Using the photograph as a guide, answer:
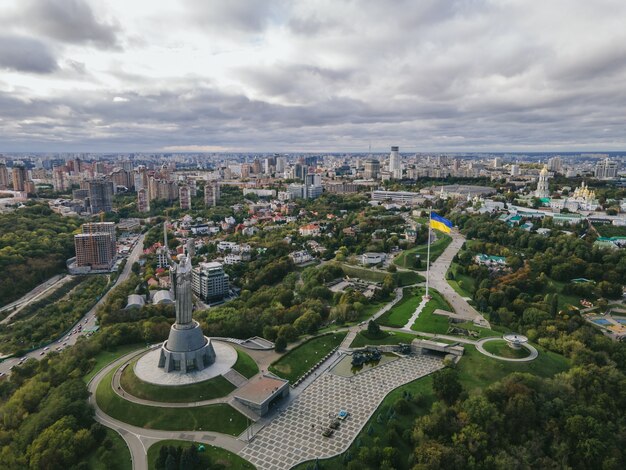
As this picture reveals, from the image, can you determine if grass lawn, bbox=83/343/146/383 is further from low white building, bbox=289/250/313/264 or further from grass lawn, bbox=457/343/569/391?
low white building, bbox=289/250/313/264

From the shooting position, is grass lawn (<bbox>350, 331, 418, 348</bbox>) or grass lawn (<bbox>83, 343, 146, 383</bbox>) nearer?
grass lawn (<bbox>83, 343, 146, 383</bbox>)

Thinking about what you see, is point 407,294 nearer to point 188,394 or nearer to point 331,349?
point 331,349

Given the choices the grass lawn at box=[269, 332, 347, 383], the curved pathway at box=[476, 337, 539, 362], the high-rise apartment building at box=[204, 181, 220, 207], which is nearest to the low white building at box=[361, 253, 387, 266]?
the grass lawn at box=[269, 332, 347, 383]

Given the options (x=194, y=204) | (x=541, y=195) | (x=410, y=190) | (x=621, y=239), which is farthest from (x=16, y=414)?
(x=410, y=190)

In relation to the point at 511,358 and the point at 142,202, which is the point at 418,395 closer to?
the point at 511,358

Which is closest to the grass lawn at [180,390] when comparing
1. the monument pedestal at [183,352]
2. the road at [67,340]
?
the monument pedestal at [183,352]

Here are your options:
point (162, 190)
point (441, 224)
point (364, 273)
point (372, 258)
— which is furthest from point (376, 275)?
point (162, 190)
